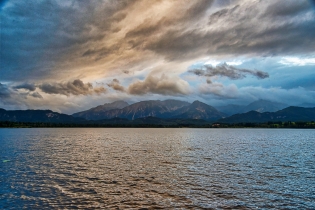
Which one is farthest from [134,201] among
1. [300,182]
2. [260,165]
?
[260,165]

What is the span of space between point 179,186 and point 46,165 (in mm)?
38206

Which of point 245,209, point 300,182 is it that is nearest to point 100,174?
point 245,209

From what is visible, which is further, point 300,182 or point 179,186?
point 300,182

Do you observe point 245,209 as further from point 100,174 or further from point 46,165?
point 46,165

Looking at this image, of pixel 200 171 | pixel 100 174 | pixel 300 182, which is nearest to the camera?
pixel 300 182

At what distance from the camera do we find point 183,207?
2964cm

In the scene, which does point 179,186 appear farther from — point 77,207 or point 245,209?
point 77,207

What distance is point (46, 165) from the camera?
58.5m

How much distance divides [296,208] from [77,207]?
29.1 m

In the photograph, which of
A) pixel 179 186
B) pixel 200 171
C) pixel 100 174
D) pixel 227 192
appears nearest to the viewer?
pixel 227 192

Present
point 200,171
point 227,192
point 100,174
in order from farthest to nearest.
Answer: point 200,171
point 100,174
point 227,192

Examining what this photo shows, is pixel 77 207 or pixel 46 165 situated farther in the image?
pixel 46 165

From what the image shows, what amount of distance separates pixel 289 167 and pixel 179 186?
1386 inches

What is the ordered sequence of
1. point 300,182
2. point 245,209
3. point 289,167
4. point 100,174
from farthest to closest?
point 289,167 < point 100,174 < point 300,182 < point 245,209
